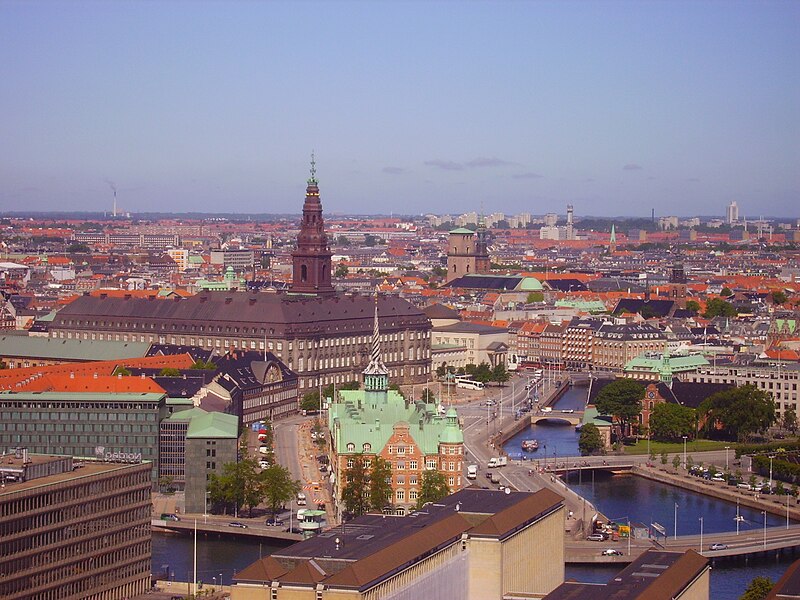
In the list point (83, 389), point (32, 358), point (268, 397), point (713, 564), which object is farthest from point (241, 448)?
point (32, 358)

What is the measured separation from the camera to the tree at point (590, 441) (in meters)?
75.6

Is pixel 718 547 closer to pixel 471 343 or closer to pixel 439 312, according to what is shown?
pixel 471 343

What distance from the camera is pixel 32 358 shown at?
93562mm

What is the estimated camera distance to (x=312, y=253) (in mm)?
102188

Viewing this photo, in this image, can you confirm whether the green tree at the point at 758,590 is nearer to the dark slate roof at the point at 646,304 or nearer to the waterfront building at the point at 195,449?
the waterfront building at the point at 195,449

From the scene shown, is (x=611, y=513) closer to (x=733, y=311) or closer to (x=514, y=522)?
(x=514, y=522)

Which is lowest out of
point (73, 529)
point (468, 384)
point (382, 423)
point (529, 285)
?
point (468, 384)

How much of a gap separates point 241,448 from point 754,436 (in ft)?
79.6

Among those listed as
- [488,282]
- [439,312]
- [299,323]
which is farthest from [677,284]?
[299,323]

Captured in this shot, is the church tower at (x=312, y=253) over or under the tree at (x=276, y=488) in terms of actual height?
over

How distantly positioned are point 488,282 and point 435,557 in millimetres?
114499

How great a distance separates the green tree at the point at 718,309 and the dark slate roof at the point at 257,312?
38.1 m

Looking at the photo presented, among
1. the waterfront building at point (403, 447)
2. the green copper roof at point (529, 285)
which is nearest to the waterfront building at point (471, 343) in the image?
the green copper roof at point (529, 285)

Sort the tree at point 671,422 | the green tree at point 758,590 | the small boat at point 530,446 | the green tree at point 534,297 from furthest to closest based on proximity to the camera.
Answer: the green tree at point 534,297 < the tree at point 671,422 < the small boat at point 530,446 < the green tree at point 758,590
